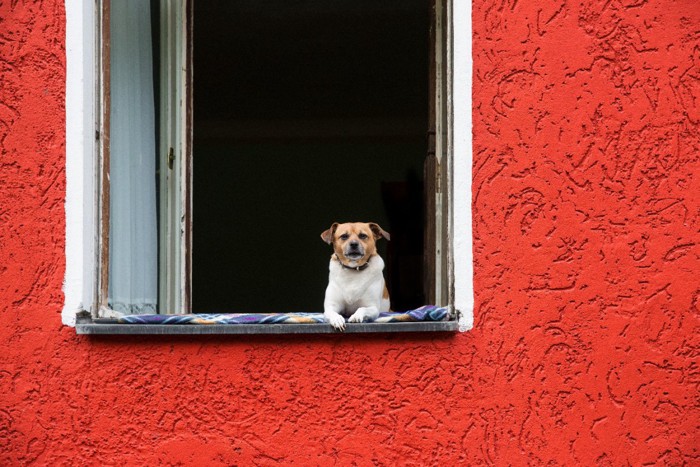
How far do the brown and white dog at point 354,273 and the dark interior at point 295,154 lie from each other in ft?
8.70

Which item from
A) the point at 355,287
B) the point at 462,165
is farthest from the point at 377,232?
the point at 462,165

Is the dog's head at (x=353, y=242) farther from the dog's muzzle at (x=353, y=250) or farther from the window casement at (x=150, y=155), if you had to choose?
the window casement at (x=150, y=155)

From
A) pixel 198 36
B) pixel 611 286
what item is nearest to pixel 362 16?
pixel 198 36

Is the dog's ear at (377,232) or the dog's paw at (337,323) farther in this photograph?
the dog's ear at (377,232)

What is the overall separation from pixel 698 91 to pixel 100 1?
275 cm

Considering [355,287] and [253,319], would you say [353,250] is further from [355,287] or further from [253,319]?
[253,319]

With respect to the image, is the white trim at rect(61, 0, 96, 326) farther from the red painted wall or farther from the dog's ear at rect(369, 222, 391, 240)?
the dog's ear at rect(369, 222, 391, 240)

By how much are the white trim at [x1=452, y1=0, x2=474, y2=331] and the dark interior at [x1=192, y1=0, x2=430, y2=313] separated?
3563 millimetres

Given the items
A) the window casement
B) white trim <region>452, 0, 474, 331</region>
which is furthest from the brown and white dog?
the window casement

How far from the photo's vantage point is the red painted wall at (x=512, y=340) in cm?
382

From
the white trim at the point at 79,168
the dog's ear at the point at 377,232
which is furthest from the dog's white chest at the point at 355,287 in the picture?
the white trim at the point at 79,168

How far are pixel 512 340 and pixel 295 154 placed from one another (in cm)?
715

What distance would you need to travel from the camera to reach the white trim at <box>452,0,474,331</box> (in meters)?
3.84

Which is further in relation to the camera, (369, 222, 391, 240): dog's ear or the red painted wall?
(369, 222, 391, 240): dog's ear
